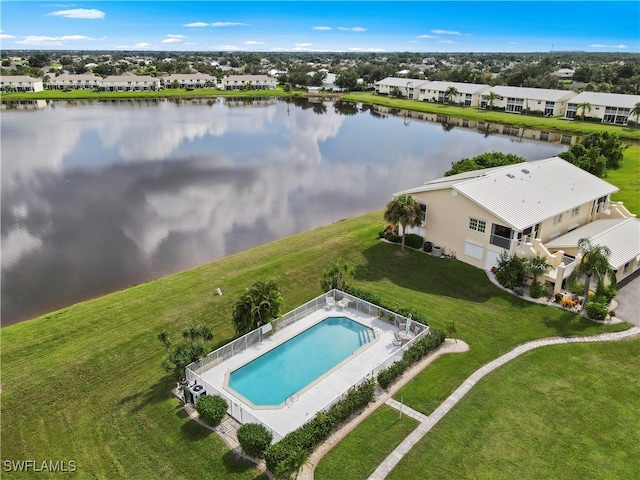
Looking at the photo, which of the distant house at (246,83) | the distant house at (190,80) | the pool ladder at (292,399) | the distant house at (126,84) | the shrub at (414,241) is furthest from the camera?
the distant house at (190,80)

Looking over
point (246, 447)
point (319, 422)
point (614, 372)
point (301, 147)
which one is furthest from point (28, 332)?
point (301, 147)

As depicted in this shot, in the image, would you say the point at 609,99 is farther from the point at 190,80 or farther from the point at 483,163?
the point at 190,80

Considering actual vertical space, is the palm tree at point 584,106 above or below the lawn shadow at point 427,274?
above

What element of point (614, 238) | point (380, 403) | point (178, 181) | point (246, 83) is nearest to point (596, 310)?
point (614, 238)

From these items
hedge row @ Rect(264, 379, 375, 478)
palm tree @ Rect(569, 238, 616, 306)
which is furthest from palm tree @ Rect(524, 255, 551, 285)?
hedge row @ Rect(264, 379, 375, 478)

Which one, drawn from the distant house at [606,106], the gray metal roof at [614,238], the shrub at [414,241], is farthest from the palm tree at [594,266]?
the distant house at [606,106]

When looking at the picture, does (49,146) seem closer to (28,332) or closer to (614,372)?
(28,332)

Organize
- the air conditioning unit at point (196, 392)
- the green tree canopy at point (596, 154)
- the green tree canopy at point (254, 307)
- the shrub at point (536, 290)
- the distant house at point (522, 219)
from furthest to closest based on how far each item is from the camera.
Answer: the green tree canopy at point (596, 154), the distant house at point (522, 219), the shrub at point (536, 290), the green tree canopy at point (254, 307), the air conditioning unit at point (196, 392)

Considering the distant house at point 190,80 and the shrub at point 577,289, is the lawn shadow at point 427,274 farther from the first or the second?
the distant house at point 190,80

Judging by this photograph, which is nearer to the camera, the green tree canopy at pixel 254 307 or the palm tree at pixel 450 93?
Answer: the green tree canopy at pixel 254 307
